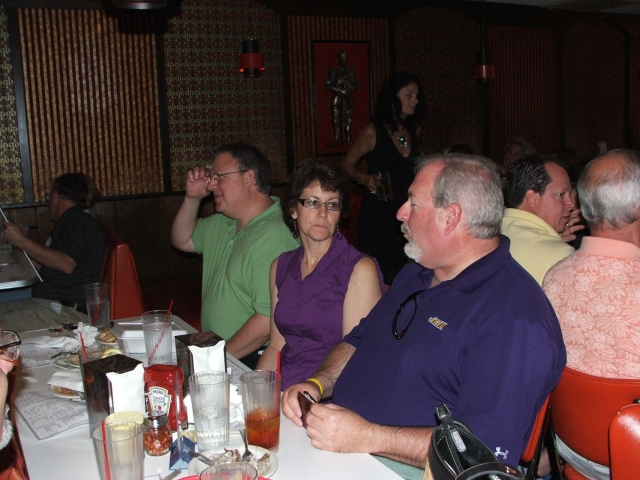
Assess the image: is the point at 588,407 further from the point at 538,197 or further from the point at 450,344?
the point at 538,197

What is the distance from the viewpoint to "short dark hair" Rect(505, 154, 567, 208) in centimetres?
293

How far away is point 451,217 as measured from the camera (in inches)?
71.2

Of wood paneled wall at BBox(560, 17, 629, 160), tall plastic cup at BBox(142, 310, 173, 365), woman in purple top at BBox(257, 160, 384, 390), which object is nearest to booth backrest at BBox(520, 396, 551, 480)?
woman in purple top at BBox(257, 160, 384, 390)

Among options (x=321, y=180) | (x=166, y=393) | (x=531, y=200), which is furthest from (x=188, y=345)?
(x=531, y=200)

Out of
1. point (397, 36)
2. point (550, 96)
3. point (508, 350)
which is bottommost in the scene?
point (508, 350)

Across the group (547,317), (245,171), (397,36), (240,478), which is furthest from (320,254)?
(397,36)

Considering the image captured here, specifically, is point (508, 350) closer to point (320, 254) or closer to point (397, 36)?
point (320, 254)

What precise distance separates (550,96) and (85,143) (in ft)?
22.2

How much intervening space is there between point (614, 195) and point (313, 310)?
1.16m

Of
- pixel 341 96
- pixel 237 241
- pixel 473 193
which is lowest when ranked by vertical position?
pixel 237 241

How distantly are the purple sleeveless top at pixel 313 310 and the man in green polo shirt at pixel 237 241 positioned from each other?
297mm

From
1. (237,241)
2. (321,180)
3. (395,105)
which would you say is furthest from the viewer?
(395,105)

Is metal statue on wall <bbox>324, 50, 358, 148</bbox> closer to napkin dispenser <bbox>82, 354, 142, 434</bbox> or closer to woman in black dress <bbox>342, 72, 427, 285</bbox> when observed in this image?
woman in black dress <bbox>342, 72, 427, 285</bbox>

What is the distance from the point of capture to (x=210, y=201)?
265 inches
